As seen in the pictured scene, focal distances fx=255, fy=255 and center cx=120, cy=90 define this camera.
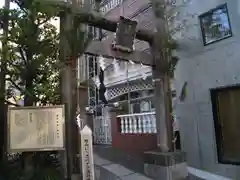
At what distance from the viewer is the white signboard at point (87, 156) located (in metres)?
4.37

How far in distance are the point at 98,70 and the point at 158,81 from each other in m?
6.49

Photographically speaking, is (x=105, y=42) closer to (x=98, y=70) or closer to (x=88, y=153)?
(x=88, y=153)

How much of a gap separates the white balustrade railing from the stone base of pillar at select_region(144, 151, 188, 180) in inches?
58.5

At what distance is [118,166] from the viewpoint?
23.6 ft

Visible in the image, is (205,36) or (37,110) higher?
(205,36)

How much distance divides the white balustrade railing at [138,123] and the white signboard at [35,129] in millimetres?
4041

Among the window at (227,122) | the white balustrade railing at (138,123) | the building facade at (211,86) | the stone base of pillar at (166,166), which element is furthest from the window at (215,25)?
the stone base of pillar at (166,166)

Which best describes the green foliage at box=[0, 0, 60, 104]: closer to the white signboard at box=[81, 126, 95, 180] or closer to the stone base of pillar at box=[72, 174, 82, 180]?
the white signboard at box=[81, 126, 95, 180]

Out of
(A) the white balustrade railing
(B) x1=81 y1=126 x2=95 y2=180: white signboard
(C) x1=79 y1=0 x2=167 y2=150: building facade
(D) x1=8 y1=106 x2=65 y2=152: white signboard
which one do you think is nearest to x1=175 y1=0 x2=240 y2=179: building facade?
(A) the white balustrade railing

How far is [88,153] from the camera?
443cm

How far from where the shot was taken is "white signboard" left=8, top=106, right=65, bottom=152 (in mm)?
4539

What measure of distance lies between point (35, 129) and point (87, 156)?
1.06m

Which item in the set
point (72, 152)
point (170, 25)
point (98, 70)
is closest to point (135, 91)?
point (98, 70)

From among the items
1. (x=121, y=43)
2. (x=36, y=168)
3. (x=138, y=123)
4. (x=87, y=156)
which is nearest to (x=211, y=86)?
(x=138, y=123)
